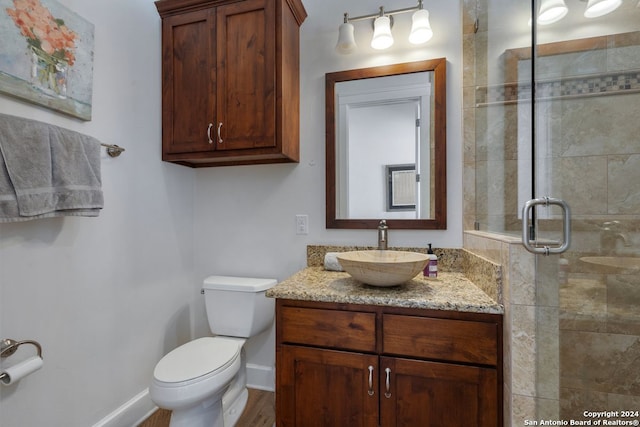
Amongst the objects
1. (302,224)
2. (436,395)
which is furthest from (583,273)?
(302,224)

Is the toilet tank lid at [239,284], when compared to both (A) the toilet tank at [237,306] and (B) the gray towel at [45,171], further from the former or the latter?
(B) the gray towel at [45,171]

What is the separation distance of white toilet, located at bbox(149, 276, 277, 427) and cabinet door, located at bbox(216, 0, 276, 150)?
2.79ft

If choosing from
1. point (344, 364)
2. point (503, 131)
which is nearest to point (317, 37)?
point (503, 131)

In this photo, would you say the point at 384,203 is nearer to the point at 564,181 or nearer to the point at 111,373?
the point at 564,181

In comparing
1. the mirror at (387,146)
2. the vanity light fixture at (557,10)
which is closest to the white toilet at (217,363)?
the mirror at (387,146)

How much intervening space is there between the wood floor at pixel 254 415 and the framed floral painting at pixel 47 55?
1.64 metres

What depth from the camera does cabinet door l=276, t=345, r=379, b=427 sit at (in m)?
1.20

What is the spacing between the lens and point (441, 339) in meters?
1.13

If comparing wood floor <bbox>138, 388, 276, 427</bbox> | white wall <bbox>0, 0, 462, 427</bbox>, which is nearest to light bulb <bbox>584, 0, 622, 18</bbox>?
white wall <bbox>0, 0, 462, 427</bbox>

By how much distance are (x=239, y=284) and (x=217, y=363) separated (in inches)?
17.8

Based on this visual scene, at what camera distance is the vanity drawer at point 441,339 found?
1.09 metres

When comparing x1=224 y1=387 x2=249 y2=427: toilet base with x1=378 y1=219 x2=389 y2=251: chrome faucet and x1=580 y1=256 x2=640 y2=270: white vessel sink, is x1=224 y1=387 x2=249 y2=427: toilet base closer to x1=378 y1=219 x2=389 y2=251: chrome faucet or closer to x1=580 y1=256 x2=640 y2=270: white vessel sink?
x1=378 y1=219 x2=389 y2=251: chrome faucet

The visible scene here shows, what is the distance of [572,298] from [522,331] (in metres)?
0.25

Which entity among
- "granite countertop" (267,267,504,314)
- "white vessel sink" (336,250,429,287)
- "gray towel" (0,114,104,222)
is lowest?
"granite countertop" (267,267,504,314)
